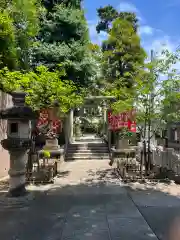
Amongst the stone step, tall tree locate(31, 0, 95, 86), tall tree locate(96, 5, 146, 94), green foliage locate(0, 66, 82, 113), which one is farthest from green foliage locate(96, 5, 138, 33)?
green foliage locate(0, 66, 82, 113)

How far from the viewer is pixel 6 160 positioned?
11492 millimetres

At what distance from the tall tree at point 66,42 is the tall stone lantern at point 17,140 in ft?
35.7

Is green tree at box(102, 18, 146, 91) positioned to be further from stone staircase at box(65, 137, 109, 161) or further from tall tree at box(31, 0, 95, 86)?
stone staircase at box(65, 137, 109, 161)

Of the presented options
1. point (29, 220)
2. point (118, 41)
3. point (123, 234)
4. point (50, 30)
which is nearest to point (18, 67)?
point (50, 30)

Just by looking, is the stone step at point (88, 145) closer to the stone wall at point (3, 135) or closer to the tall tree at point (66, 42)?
the tall tree at point (66, 42)

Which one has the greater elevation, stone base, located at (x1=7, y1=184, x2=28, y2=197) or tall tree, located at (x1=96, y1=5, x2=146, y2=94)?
tall tree, located at (x1=96, y1=5, x2=146, y2=94)

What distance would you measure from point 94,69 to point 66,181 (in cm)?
1126

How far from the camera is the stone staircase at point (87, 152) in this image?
58.1ft

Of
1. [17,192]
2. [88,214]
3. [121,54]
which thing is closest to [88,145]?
[121,54]

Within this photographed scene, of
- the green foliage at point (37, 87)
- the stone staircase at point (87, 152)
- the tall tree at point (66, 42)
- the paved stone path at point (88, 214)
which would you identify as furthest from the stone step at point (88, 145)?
A: the paved stone path at point (88, 214)

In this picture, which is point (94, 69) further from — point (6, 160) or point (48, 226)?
point (48, 226)

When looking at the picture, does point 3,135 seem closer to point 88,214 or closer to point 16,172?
point 16,172

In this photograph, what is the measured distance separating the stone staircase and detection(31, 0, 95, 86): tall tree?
4.48 m

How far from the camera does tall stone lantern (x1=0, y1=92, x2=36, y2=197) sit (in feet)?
25.1
